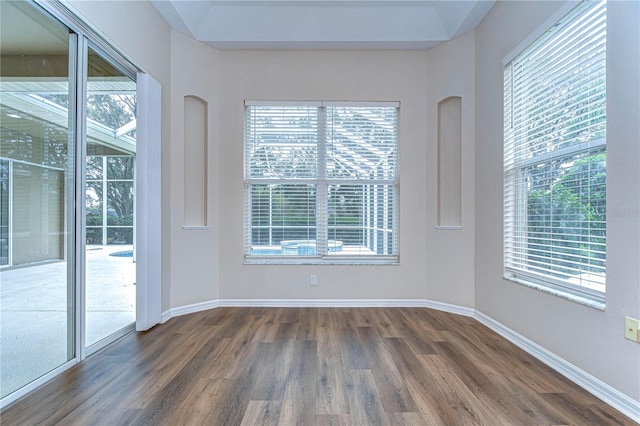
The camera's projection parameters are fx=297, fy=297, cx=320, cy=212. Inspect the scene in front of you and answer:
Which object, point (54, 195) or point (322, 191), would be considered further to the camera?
point (322, 191)

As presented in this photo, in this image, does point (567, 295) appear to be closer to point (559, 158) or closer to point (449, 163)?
point (559, 158)

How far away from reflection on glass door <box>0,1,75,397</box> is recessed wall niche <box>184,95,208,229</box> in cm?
133

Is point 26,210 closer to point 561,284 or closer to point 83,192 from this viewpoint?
point 83,192

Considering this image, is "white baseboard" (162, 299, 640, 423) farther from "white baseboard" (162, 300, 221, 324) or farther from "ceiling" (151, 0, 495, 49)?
"ceiling" (151, 0, 495, 49)

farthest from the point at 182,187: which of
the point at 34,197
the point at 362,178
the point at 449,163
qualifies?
the point at 449,163

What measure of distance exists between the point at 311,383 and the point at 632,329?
73.2 inches

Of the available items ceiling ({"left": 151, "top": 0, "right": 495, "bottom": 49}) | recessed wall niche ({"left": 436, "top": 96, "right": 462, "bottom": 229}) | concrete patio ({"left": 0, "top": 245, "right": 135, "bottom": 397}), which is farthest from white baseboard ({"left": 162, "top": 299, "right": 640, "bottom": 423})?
ceiling ({"left": 151, "top": 0, "right": 495, "bottom": 49})

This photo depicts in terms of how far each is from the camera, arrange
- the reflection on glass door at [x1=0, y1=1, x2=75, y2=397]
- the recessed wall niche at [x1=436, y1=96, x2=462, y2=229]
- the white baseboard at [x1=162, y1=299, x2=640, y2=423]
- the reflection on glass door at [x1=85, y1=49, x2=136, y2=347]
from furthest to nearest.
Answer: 1. the recessed wall niche at [x1=436, y1=96, x2=462, y2=229]
2. the reflection on glass door at [x1=85, y1=49, x2=136, y2=347]
3. the reflection on glass door at [x1=0, y1=1, x2=75, y2=397]
4. the white baseboard at [x1=162, y1=299, x2=640, y2=423]

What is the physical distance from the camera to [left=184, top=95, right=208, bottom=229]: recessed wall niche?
3479mm

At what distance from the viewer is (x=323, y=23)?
129 inches

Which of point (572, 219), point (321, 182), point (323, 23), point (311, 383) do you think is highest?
point (323, 23)

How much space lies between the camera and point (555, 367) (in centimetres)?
213

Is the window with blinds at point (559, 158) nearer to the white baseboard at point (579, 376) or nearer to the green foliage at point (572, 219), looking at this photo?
the green foliage at point (572, 219)

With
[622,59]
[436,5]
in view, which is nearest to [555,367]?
[622,59]
